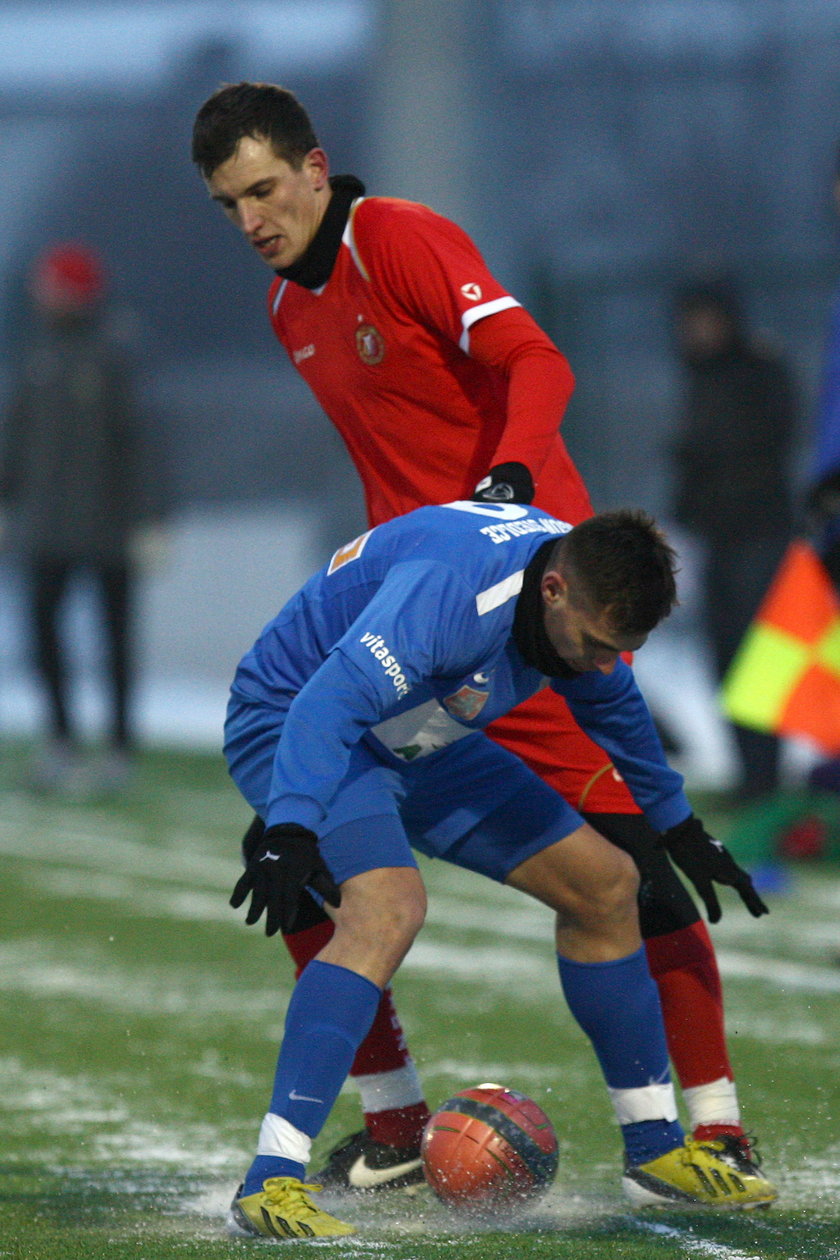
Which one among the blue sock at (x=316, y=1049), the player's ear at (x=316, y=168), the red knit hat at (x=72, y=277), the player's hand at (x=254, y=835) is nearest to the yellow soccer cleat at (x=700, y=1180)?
the blue sock at (x=316, y=1049)

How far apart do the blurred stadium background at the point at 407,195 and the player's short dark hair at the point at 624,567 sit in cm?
676

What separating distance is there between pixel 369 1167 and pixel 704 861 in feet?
3.08

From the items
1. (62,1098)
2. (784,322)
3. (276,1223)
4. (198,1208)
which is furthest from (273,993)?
(784,322)

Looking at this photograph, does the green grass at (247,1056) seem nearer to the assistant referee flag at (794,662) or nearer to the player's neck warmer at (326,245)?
the assistant referee flag at (794,662)

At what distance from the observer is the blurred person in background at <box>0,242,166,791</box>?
10508 mm

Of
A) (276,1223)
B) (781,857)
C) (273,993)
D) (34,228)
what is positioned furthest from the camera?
(34,228)

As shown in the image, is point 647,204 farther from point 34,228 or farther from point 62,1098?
point 62,1098

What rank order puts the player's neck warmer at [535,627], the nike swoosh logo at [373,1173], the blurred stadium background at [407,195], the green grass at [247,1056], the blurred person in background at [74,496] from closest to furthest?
the player's neck warmer at [535,627]
the green grass at [247,1056]
the nike swoosh logo at [373,1173]
the blurred person in background at [74,496]
the blurred stadium background at [407,195]

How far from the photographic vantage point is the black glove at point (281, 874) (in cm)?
353

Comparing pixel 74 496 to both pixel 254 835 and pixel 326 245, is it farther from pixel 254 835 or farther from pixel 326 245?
pixel 254 835

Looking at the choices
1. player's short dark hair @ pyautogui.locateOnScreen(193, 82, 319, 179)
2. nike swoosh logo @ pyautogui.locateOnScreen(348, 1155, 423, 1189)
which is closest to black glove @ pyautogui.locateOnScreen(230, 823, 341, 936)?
nike swoosh logo @ pyautogui.locateOnScreen(348, 1155, 423, 1189)

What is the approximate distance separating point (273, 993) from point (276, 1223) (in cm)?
272

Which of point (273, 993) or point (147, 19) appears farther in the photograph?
point (147, 19)

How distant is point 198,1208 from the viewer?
4.07 m
